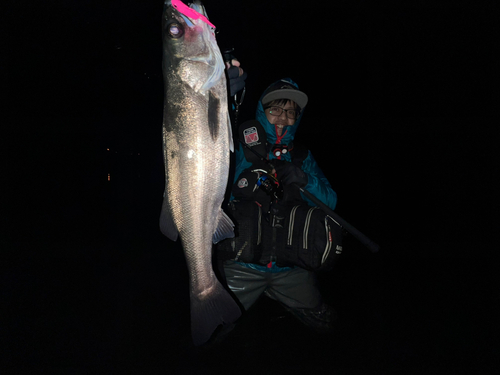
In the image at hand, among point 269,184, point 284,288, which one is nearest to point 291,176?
point 269,184

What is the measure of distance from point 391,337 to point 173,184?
321 centimetres

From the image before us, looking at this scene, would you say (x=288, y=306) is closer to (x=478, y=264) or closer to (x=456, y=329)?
(x=456, y=329)

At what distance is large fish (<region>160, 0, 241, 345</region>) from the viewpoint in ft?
3.59

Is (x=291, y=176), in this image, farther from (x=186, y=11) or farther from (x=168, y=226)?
(x=186, y=11)

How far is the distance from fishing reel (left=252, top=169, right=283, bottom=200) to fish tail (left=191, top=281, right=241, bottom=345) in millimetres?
1045

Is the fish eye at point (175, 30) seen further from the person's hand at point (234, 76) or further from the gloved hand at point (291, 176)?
the gloved hand at point (291, 176)

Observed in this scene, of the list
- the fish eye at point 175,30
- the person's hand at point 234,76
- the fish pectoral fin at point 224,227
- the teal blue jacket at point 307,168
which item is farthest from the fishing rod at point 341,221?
the fish eye at point 175,30

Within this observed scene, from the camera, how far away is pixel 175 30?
3.52ft

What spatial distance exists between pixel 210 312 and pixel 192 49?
4.43ft

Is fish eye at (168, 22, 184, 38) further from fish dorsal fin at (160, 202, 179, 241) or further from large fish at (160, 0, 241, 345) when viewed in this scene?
fish dorsal fin at (160, 202, 179, 241)

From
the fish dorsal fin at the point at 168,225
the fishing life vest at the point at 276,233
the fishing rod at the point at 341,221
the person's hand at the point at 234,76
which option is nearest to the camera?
the fish dorsal fin at the point at 168,225

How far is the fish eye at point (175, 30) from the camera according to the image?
3.51 feet

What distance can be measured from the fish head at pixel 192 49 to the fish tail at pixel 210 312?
1.08 m

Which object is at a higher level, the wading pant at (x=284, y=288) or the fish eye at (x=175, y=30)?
the fish eye at (x=175, y=30)
